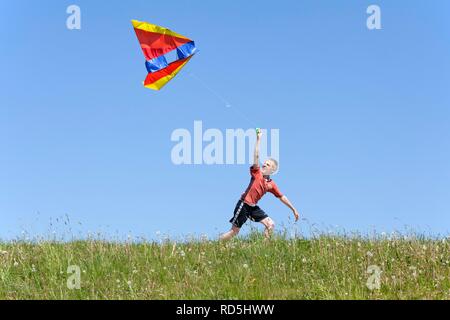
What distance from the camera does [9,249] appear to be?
13.1m

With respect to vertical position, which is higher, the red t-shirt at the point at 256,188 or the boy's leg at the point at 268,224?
the red t-shirt at the point at 256,188

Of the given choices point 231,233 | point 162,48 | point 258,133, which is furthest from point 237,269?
point 162,48

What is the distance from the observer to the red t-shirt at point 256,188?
13672 mm

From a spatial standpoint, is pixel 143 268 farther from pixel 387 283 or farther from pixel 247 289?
pixel 387 283

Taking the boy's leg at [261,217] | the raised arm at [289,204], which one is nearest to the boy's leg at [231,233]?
the boy's leg at [261,217]

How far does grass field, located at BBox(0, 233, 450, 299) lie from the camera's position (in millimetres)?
9859

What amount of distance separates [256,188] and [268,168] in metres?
0.62

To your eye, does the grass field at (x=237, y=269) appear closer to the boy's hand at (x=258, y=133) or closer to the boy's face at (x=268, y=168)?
the boy's face at (x=268, y=168)

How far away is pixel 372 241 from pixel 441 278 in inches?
90.7

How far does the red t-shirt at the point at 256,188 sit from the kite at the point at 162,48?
4342 mm

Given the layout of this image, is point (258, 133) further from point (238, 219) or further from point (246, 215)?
point (238, 219)

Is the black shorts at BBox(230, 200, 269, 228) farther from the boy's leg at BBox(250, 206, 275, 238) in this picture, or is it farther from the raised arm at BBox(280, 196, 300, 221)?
the raised arm at BBox(280, 196, 300, 221)

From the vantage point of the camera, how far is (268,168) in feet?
45.9

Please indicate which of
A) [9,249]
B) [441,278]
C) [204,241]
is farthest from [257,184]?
[9,249]
